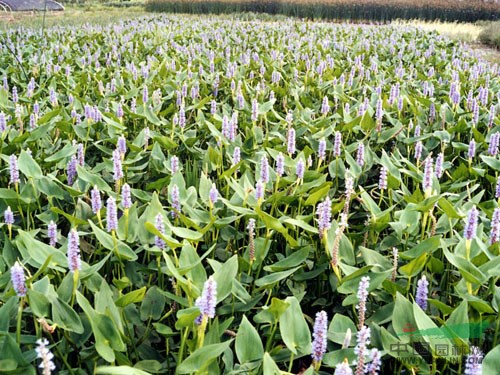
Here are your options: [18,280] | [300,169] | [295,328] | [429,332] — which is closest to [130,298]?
[18,280]

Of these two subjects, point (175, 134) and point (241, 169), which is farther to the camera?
point (175, 134)

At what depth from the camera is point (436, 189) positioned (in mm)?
1903

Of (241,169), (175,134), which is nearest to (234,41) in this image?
(175,134)

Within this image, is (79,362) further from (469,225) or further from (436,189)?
(436,189)

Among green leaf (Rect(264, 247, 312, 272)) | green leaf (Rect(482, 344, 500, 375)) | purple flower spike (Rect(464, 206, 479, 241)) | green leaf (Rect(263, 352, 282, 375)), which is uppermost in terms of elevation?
purple flower spike (Rect(464, 206, 479, 241))

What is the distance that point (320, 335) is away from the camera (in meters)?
1.14

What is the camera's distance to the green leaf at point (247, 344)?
47.9 inches

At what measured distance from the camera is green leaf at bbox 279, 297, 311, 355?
1.25 metres

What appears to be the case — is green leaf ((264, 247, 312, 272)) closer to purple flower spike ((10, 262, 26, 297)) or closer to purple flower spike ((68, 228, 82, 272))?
purple flower spike ((68, 228, 82, 272))

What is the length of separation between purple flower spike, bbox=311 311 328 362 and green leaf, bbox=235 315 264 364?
0.12 metres

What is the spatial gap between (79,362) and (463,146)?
5.90 ft

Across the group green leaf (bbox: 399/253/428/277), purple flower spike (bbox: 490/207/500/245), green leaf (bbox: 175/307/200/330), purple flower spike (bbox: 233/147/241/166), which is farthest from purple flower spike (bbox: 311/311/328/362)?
purple flower spike (bbox: 233/147/241/166)

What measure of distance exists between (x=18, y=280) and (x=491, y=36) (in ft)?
50.3

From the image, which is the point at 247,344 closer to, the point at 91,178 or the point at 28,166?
the point at 91,178
